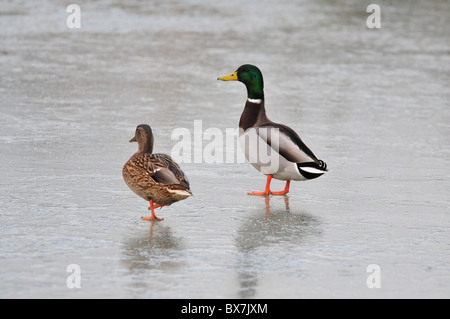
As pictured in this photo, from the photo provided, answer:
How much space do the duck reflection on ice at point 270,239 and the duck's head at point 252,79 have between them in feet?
3.26

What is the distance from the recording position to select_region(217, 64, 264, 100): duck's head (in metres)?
6.79

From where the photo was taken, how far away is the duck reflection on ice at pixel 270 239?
4.46m

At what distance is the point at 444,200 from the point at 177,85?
17.5 ft

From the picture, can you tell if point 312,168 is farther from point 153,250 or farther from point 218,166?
point 153,250

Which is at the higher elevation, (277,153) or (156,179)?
(277,153)

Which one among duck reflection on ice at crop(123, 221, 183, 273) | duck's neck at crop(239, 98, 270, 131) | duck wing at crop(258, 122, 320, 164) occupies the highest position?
duck's neck at crop(239, 98, 270, 131)

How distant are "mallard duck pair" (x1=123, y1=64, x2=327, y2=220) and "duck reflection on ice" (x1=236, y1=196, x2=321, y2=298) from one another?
10.4 inches

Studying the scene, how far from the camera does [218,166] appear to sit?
23.4 feet

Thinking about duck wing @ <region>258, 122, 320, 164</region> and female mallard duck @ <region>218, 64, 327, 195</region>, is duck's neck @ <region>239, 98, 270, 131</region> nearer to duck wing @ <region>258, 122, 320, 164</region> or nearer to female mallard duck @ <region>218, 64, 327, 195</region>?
female mallard duck @ <region>218, 64, 327, 195</region>

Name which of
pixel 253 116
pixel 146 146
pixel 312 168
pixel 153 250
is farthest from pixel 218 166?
pixel 153 250

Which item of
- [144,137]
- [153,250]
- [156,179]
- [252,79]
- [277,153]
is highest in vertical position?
[252,79]

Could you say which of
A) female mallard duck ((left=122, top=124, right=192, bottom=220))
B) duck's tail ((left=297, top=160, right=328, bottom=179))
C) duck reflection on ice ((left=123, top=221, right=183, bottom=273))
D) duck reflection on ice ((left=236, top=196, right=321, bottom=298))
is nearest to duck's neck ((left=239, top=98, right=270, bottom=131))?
duck's tail ((left=297, top=160, right=328, bottom=179))

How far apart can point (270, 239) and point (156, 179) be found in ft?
2.73

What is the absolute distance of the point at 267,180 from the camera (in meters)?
6.37
